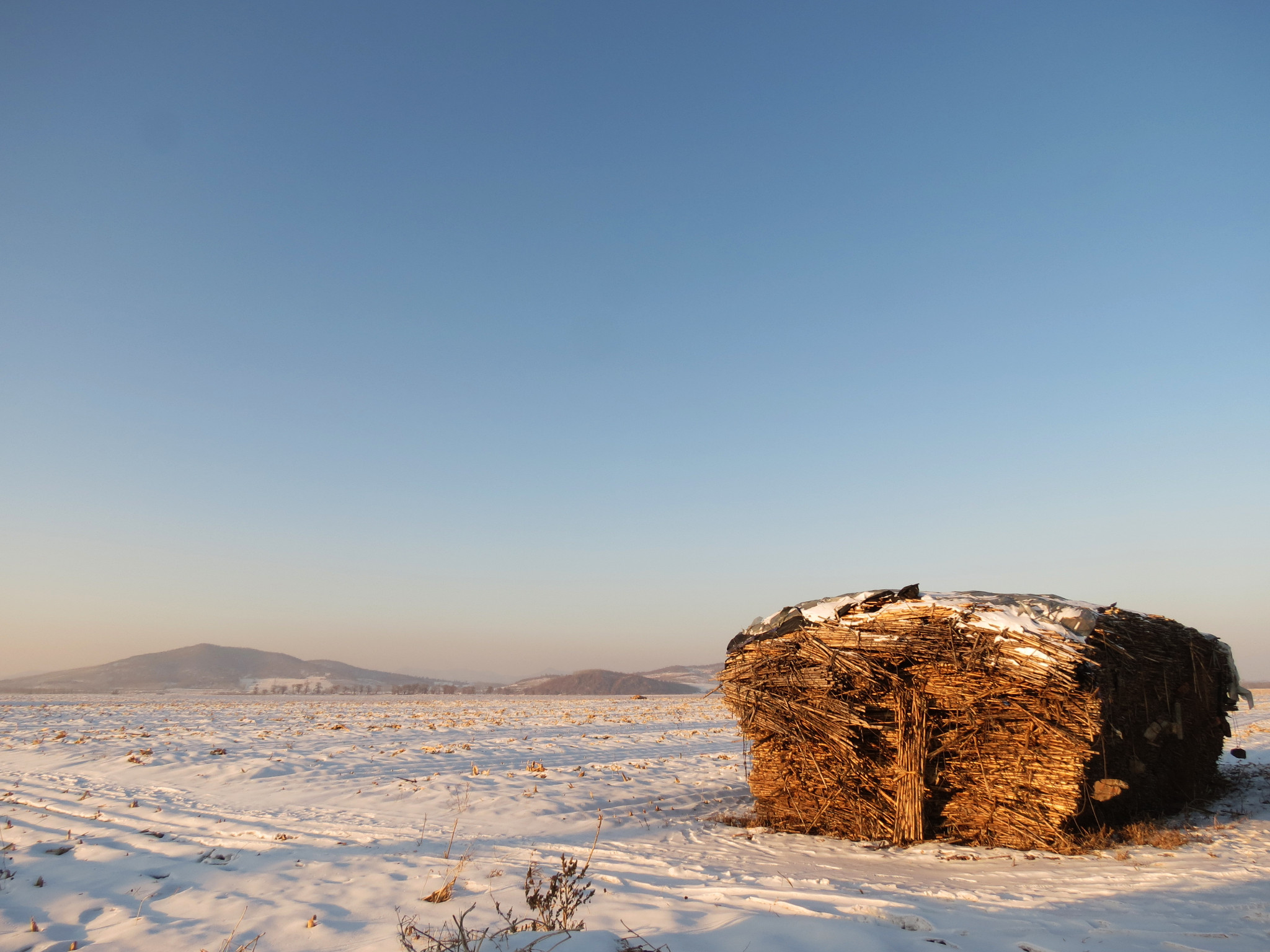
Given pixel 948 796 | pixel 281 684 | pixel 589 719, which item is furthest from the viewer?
pixel 281 684

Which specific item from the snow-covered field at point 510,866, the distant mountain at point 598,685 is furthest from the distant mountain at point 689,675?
the snow-covered field at point 510,866

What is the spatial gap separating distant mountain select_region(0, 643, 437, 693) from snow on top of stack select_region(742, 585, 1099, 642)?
14929 centimetres

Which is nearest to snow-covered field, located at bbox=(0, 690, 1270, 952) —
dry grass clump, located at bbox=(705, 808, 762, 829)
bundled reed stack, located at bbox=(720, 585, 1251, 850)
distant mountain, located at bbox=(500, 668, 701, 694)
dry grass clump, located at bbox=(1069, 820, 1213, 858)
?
dry grass clump, located at bbox=(705, 808, 762, 829)

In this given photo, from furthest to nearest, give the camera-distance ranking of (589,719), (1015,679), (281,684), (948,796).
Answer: (281,684) → (589,719) → (948,796) → (1015,679)

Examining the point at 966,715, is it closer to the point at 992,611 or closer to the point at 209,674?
the point at 992,611

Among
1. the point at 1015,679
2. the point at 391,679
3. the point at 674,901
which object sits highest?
the point at 1015,679

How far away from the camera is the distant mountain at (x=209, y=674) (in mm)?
154000

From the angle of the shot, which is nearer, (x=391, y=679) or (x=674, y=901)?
(x=674, y=901)

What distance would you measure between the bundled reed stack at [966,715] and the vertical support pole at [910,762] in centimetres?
2

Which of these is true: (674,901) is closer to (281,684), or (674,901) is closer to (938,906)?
(938,906)

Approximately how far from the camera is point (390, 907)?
655cm

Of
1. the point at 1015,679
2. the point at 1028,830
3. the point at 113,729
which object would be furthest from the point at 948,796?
the point at 113,729

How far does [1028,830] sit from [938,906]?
347cm

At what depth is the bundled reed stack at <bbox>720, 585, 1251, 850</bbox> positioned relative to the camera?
8.84m
